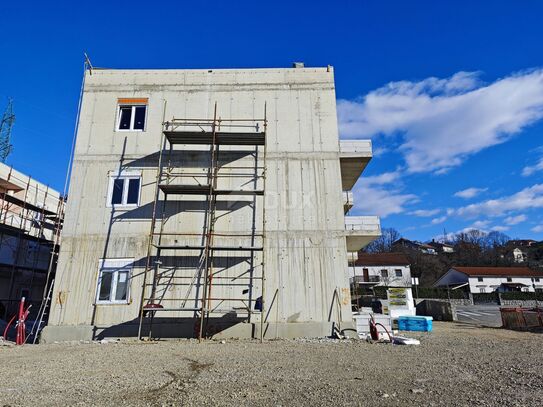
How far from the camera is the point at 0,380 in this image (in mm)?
6461

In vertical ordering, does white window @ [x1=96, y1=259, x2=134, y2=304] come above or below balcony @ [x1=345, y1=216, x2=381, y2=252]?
below

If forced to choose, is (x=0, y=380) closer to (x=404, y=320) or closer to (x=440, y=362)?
(x=440, y=362)

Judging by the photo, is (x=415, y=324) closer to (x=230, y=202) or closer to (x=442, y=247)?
(x=230, y=202)

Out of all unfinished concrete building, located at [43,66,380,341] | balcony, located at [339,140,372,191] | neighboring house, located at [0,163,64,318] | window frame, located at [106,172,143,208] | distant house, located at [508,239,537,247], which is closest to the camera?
unfinished concrete building, located at [43,66,380,341]

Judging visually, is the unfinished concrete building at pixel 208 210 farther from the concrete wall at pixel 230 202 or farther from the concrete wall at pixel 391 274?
the concrete wall at pixel 391 274

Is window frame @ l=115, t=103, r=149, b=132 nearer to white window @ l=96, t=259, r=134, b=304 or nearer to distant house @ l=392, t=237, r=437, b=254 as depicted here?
white window @ l=96, t=259, r=134, b=304

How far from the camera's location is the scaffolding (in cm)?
1280

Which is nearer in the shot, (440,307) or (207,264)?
(207,264)

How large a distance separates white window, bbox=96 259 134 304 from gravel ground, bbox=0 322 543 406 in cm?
253

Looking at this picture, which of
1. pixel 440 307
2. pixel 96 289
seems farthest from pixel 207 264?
pixel 440 307

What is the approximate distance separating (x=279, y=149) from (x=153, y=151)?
205 inches

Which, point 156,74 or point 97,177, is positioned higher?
point 156,74

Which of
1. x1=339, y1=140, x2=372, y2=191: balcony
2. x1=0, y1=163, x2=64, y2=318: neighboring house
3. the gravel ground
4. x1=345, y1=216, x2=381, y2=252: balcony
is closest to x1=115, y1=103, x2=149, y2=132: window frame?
x1=0, y1=163, x2=64, y2=318: neighboring house

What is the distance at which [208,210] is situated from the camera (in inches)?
548
